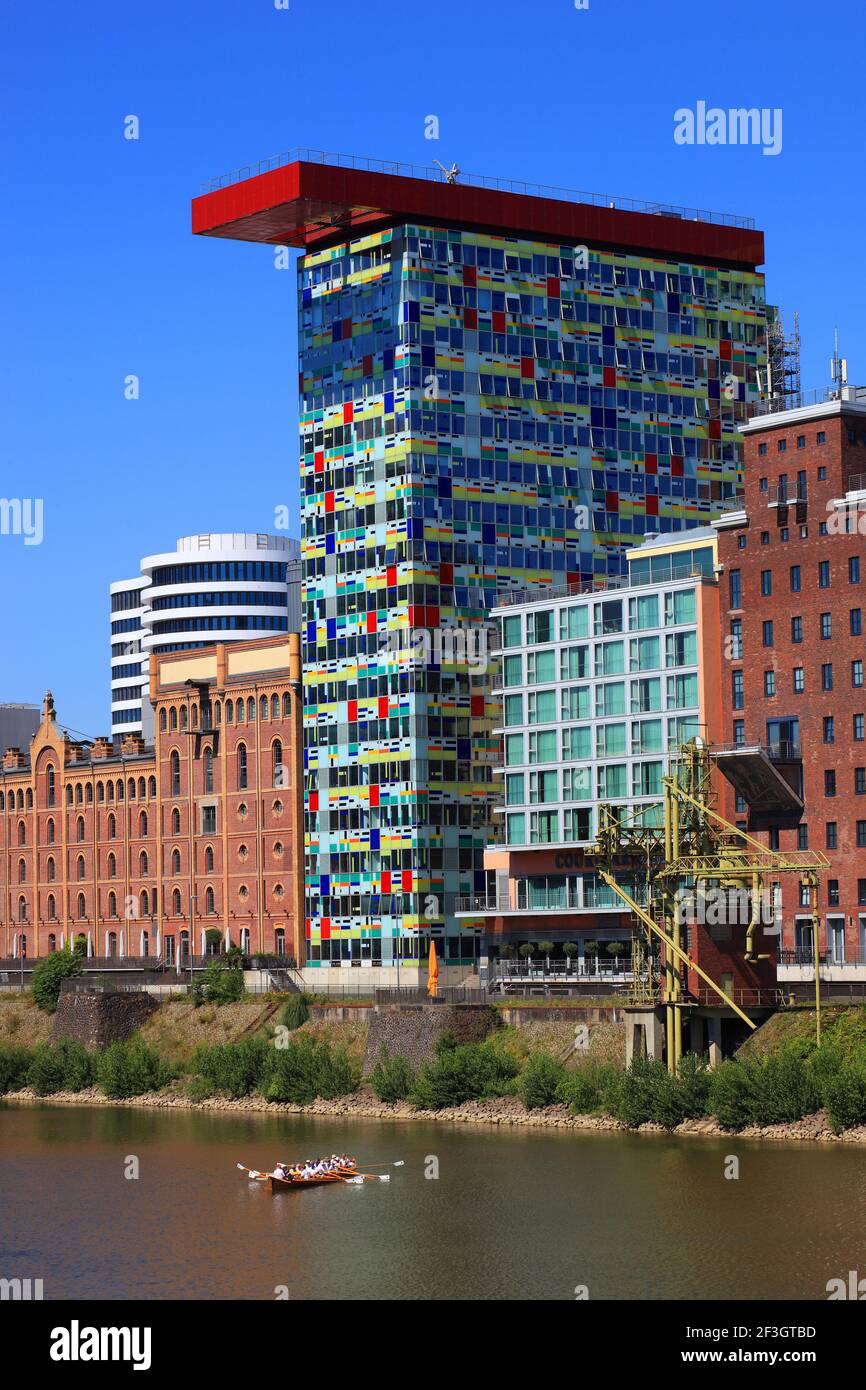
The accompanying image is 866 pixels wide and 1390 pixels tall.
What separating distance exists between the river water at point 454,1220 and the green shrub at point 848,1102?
5.43ft

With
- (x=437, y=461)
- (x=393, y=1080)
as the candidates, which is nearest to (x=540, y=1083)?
(x=393, y=1080)

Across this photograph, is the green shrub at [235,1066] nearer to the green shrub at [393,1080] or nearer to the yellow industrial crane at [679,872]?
the green shrub at [393,1080]

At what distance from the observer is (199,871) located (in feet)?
583

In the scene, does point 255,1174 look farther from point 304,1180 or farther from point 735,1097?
point 735,1097

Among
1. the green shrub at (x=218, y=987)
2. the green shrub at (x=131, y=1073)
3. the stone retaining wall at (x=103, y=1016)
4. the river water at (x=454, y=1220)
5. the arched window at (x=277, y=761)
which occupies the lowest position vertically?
the river water at (x=454, y=1220)

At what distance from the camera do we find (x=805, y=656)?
125500 mm

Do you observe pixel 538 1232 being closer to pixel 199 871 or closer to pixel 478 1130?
pixel 478 1130

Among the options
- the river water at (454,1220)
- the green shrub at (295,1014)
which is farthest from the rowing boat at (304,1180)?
the green shrub at (295,1014)

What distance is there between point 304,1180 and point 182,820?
88.3 meters

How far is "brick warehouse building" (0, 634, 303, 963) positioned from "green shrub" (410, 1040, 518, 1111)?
5136cm

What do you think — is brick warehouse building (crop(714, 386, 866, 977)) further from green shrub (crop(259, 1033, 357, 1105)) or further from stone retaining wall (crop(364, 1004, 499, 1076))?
green shrub (crop(259, 1033, 357, 1105))

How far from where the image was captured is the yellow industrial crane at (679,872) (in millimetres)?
107438
